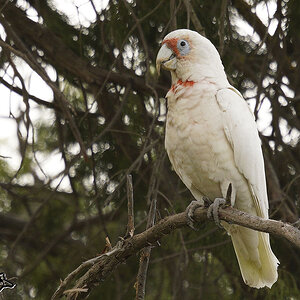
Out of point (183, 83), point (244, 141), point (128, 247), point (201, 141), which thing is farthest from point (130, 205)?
point (183, 83)

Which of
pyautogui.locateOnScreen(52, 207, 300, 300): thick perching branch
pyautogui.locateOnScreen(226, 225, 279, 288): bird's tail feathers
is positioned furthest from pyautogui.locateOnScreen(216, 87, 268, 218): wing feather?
pyautogui.locateOnScreen(52, 207, 300, 300): thick perching branch

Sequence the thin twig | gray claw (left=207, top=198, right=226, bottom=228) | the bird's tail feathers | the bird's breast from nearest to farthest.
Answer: the thin twig, gray claw (left=207, top=198, right=226, bottom=228), the bird's breast, the bird's tail feathers

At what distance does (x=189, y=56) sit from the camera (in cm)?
290

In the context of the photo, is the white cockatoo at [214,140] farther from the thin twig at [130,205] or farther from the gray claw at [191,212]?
the thin twig at [130,205]

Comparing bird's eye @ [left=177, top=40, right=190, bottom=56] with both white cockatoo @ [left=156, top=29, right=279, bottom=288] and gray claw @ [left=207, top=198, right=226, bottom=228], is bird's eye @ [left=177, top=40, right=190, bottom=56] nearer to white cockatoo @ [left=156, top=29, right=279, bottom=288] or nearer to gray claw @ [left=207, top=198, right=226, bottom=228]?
white cockatoo @ [left=156, top=29, right=279, bottom=288]

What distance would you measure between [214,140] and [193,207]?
271 mm

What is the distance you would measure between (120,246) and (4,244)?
201 cm

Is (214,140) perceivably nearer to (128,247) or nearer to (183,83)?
(183,83)

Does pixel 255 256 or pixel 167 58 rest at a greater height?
pixel 167 58

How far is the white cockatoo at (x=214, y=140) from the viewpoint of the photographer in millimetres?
2674

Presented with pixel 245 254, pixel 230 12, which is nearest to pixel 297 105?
pixel 230 12

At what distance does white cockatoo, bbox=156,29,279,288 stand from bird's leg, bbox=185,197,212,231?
0.06m

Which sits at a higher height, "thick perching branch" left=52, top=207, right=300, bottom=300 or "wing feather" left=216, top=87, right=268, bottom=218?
"wing feather" left=216, top=87, right=268, bottom=218

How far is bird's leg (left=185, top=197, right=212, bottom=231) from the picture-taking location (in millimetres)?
2348
